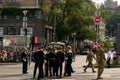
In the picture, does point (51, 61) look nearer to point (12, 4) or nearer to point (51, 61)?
point (51, 61)

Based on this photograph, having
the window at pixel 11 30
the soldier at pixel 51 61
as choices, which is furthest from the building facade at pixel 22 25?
the soldier at pixel 51 61

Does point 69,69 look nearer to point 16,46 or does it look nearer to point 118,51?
point 118,51

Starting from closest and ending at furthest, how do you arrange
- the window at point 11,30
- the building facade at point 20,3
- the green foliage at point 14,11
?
the green foliage at point 14,11 < the window at point 11,30 < the building facade at point 20,3

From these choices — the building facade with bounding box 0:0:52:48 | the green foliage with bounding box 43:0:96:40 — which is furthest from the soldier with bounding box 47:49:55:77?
the green foliage with bounding box 43:0:96:40

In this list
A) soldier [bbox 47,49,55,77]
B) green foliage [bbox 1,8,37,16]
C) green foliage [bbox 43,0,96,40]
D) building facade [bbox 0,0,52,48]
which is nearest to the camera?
soldier [bbox 47,49,55,77]

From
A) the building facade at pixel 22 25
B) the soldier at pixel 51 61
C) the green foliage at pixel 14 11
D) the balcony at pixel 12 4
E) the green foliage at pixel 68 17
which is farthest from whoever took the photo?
the green foliage at pixel 68 17

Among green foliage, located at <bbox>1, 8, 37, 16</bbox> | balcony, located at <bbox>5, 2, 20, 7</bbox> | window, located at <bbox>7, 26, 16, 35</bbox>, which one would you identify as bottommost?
window, located at <bbox>7, 26, 16, 35</bbox>

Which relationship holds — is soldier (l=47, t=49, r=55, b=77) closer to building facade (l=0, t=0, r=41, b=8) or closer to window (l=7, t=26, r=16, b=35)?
window (l=7, t=26, r=16, b=35)

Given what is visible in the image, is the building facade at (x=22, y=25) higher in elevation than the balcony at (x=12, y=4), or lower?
lower

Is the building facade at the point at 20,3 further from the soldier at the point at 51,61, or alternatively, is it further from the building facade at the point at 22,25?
the soldier at the point at 51,61

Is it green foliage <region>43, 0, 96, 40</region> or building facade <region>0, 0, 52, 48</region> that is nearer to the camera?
building facade <region>0, 0, 52, 48</region>

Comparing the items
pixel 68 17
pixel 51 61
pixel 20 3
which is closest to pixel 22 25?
pixel 20 3

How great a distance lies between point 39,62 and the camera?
25016 millimetres

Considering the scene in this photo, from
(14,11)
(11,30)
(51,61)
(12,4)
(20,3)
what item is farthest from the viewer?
(20,3)
